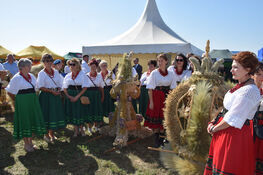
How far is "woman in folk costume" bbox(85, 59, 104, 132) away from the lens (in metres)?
5.38

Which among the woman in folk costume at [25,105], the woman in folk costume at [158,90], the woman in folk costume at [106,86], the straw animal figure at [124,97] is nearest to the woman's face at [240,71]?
the woman in folk costume at [158,90]

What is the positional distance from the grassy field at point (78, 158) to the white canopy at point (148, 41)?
6995 millimetres

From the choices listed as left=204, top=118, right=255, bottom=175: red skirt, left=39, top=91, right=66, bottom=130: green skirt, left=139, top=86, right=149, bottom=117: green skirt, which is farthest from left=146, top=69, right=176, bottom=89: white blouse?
left=204, top=118, right=255, bottom=175: red skirt

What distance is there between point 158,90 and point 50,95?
2429 mm

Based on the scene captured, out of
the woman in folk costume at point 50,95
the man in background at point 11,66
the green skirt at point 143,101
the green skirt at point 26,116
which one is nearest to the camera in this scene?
the green skirt at point 26,116

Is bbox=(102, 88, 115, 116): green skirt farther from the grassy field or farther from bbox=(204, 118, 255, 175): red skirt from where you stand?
bbox=(204, 118, 255, 175): red skirt

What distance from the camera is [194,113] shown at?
113 inches

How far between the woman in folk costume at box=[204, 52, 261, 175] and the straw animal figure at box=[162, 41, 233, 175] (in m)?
0.70

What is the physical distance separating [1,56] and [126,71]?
14546mm

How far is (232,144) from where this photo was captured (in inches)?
80.9

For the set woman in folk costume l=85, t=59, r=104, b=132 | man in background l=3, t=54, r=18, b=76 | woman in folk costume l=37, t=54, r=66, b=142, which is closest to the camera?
woman in folk costume l=37, t=54, r=66, b=142

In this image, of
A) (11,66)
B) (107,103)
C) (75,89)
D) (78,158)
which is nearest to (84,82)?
(75,89)

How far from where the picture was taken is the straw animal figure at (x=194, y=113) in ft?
9.36

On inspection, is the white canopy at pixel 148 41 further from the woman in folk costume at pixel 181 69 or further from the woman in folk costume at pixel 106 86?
the woman in folk costume at pixel 181 69
